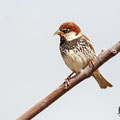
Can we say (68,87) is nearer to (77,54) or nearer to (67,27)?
(67,27)

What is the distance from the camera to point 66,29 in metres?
5.02

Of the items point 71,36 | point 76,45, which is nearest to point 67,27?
point 71,36

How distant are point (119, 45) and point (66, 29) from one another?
8.56 ft

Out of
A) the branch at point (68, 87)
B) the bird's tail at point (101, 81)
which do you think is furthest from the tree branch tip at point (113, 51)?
the bird's tail at point (101, 81)

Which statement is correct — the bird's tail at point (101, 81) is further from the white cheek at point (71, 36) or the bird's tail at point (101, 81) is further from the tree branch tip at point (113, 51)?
the tree branch tip at point (113, 51)

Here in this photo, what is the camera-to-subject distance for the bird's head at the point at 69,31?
498 cm

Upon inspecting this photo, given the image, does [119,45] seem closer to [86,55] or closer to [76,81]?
[76,81]

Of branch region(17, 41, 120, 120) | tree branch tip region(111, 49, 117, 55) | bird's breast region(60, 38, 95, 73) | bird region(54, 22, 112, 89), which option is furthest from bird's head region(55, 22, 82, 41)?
tree branch tip region(111, 49, 117, 55)

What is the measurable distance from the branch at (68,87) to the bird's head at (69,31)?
2.21m

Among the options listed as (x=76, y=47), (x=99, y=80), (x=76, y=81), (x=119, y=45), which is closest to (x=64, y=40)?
(x=76, y=47)

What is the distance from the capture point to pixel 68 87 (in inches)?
111

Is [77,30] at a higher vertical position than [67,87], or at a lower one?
higher

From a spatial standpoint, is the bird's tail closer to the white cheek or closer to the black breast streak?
the black breast streak

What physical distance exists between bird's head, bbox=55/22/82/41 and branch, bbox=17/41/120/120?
Answer: 221 cm
